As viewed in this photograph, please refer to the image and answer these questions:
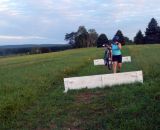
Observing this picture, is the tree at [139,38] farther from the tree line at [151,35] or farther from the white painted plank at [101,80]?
the white painted plank at [101,80]

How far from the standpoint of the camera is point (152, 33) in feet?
383

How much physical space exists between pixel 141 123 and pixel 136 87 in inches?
226

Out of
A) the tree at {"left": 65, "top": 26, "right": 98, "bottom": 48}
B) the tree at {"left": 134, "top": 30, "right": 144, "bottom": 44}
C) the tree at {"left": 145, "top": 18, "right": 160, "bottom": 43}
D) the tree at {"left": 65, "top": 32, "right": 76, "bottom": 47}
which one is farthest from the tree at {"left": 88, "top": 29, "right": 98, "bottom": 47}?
the tree at {"left": 145, "top": 18, "right": 160, "bottom": 43}

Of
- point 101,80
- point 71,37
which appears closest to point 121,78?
point 101,80

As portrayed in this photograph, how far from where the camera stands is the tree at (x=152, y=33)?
11450 cm

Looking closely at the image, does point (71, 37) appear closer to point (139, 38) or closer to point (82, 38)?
point (82, 38)

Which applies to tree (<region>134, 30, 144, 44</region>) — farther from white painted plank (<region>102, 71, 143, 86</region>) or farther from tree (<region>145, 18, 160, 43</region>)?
white painted plank (<region>102, 71, 143, 86</region>)

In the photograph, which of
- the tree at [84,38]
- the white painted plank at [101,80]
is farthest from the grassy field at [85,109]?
the tree at [84,38]

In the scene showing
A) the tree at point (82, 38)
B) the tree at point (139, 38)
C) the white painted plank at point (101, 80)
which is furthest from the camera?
the tree at point (82, 38)

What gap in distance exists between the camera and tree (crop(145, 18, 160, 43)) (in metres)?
114

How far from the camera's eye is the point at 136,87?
15.0m

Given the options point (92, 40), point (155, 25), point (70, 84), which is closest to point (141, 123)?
point (70, 84)

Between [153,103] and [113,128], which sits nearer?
[113,128]

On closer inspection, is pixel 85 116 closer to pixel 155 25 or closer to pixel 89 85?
pixel 89 85
